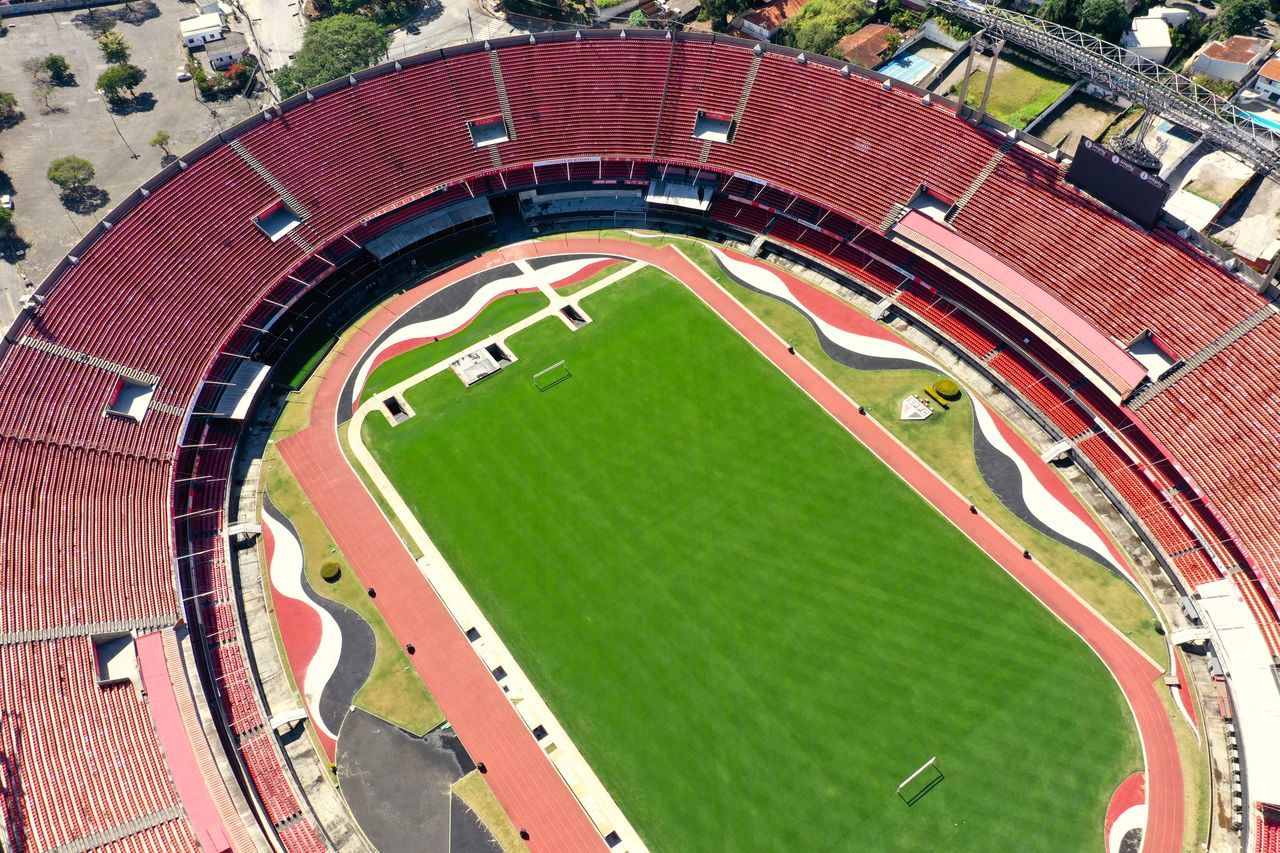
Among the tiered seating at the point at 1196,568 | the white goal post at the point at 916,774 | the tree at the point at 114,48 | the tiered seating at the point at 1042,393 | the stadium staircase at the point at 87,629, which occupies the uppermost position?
the tree at the point at 114,48

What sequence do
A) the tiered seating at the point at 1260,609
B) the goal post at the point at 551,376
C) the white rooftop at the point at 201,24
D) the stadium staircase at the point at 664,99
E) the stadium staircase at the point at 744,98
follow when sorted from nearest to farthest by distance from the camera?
1. the tiered seating at the point at 1260,609
2. the goal post at the point at 551,376
3. the stadium staircase at the point at 744,98
4. the stadium staircase at the point at 664,99
5. the white rooftop at the point at 201,24

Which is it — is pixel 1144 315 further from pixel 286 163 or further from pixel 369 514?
pixel 286 163

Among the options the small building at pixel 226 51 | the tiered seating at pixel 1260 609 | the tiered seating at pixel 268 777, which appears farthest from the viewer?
the small building at pixel 226 51

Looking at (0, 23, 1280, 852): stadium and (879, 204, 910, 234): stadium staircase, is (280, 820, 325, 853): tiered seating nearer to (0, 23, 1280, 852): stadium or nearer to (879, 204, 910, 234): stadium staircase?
(0, 23, 1280, 852): stadium

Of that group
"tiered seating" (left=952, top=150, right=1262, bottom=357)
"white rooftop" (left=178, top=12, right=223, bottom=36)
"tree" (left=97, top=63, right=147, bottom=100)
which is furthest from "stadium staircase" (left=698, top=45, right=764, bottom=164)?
"white rooftop" (left=178, top=12, right=223, bottom=36)

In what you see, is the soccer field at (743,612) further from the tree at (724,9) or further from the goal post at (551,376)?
the tree at (724,9)

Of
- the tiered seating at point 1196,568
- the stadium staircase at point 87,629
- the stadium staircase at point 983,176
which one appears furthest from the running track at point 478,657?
the stadium staircase at point 983,176
